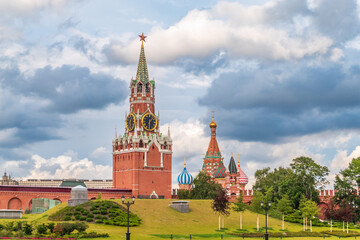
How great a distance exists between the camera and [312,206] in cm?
8388

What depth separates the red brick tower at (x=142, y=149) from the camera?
11100 centimetres

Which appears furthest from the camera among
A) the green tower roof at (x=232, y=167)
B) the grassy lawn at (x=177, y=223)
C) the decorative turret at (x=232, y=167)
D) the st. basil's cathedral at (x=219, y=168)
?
the green tower roof at (x=232, y=167)

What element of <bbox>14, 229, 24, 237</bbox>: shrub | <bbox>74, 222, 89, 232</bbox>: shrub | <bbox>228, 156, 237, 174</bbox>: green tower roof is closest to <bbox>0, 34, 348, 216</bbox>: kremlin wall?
<bbox>228, 156, 237, 174</bbox>: green tower roof

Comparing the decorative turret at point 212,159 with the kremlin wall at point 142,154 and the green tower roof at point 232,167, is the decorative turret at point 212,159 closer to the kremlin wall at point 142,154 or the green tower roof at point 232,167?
the green tower roof at point 232,167

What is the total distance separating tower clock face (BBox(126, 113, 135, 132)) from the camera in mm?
115256

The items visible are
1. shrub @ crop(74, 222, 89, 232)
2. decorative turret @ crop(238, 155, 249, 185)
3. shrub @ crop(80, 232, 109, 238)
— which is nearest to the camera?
shrub @ crop(80, 232, 109, 238)

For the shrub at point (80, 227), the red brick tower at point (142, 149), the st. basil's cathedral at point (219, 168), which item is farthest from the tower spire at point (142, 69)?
the shrub at point (80, 227)

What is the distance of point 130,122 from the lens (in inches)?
4579

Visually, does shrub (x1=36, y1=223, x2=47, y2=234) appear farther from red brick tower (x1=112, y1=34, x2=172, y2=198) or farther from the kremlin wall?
red brick tower (x1=112, y1=34, x2=172, y2=198)

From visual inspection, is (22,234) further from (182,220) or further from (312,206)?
(312,206)

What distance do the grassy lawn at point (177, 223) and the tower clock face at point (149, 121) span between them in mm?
26678

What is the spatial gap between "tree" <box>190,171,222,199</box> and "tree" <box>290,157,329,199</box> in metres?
17.5

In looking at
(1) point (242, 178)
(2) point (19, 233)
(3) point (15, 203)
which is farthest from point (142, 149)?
(2) point (19, 233)

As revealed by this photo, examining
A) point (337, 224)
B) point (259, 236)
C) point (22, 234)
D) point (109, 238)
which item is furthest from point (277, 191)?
point (22, 234)
